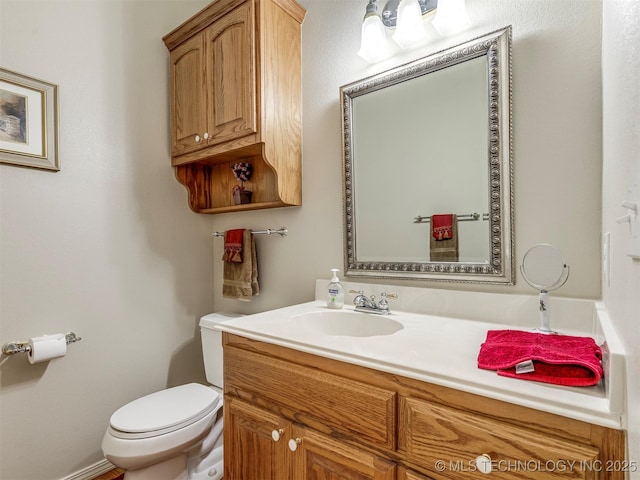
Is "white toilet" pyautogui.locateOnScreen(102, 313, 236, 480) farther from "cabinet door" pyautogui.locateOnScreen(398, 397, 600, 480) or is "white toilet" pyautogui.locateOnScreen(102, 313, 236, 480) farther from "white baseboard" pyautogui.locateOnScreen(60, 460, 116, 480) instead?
"cabinet door" pyautogui.locateOnScreen(398, 397, 600, 480)

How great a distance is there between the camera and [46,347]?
1359mm

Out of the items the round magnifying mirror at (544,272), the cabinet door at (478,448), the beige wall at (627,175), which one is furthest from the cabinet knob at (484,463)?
the round magnifying mirror at (544,272)

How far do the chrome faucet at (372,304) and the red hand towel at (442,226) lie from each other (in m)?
0.30

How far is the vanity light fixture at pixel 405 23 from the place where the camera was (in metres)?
1.16

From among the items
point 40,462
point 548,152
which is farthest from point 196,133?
point 40,462

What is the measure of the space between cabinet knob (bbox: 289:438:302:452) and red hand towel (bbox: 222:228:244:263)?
1.04 m

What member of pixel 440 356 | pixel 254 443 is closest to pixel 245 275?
pixel 254 443

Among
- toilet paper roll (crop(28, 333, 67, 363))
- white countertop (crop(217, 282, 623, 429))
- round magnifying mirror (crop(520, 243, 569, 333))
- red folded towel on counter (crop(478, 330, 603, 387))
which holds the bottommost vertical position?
toilet paper roll (crop(28, 333, 67, 363))

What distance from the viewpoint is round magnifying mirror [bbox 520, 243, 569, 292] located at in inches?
36.7

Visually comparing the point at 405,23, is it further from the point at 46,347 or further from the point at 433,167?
the point at 46,347

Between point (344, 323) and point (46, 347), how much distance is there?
1262 millimetres

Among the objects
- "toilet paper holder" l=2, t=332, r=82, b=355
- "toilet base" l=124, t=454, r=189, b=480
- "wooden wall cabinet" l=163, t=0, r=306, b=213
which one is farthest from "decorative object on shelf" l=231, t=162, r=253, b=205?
"toilet base" l=124, t=454, r=189, b=480

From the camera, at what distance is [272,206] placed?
1709mm

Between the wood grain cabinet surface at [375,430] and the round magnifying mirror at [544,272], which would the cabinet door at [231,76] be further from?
the round magnifying mirror at [544,272]
